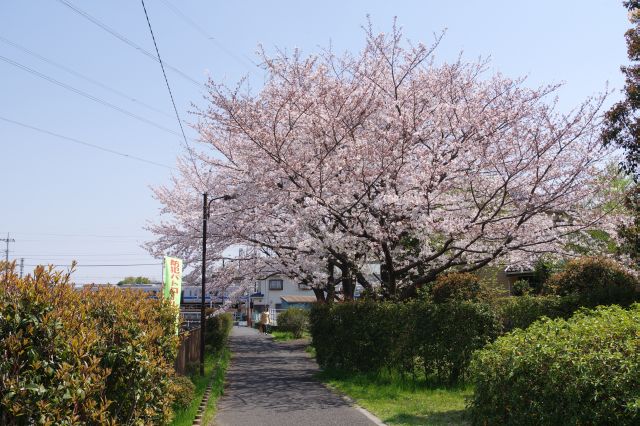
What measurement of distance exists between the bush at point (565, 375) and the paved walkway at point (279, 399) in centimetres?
457

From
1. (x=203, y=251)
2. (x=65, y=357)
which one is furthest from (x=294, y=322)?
(x=65, y=357)

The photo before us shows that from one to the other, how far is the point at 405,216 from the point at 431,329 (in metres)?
4.13

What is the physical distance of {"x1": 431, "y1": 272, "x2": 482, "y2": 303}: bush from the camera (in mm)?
14711

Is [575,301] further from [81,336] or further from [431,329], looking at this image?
[81,336]

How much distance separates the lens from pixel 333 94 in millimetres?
16641

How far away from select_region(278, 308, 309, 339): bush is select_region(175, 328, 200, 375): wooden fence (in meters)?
19.6

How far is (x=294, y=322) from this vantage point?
39.8 metres

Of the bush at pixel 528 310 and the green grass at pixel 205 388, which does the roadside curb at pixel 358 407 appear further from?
the bush at pixel 528 310

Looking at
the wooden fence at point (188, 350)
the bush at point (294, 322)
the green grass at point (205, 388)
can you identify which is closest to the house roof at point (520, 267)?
the green grass at point (205, 388)

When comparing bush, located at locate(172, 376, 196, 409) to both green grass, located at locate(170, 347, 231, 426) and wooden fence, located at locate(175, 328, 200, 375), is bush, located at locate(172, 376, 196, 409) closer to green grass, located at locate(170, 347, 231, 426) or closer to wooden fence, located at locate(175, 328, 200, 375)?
green grass, located at locate(170, 347, 231, 426)

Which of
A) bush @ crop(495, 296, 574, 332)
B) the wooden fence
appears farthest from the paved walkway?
bush @ crop(495, 296, 574, 332)

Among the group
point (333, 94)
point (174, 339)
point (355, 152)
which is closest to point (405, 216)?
point (355, 152)

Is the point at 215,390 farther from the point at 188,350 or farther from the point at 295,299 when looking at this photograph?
the point at 295,299

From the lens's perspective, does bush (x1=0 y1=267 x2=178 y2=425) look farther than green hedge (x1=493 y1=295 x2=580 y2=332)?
No
